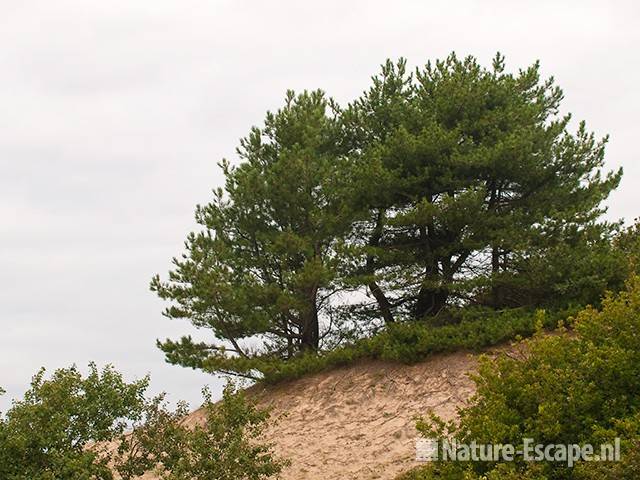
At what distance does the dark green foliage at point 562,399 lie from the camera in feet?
50.9

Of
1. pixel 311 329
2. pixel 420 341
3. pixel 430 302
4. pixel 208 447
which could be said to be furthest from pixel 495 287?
pixel 208 447

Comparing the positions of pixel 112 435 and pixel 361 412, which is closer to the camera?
pixel 112 435

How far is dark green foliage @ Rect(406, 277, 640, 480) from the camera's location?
15.5m

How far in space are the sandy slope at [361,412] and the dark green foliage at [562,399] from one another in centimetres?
587

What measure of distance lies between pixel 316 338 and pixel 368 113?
8.78 metres

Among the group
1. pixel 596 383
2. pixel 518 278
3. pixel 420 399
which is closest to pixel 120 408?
pixel 420 399

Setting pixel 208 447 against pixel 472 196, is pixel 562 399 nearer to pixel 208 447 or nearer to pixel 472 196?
pixel 208 447

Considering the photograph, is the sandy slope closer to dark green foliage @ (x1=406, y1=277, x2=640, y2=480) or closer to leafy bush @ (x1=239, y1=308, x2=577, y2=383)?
leafy bush @ (x1=239, y1=308, x2=577, y2=383)

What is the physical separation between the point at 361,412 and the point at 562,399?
10.8m

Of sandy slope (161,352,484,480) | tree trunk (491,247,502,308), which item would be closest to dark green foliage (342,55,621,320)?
tree trunk (491,247,502,308)

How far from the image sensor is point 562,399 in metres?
16.0

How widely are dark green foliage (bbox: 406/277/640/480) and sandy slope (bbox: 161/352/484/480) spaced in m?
5.87

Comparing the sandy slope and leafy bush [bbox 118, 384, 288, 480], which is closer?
leafy bush [bbox 118, 384, 288, 480]

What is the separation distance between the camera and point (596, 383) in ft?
53.2
